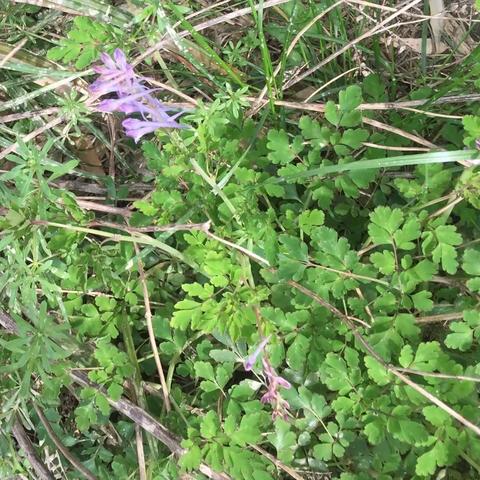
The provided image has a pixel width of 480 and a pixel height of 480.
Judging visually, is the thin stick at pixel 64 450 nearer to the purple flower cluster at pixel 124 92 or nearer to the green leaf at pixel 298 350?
the green leaf at pixel 298 350

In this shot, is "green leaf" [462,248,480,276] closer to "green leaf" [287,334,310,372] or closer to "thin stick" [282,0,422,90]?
"green leaf" [287,334,310,372]

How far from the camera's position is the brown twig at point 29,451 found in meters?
2.04

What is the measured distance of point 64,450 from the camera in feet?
6.61

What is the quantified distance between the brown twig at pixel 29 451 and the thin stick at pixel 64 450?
8cm

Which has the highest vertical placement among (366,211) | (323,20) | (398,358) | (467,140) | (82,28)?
(82,28)

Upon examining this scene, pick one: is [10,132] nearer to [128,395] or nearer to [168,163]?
[168,163]

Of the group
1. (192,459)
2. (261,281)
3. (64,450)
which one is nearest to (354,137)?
(261,281)

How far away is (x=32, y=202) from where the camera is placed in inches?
68.1

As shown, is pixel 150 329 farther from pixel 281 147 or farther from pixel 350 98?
pixel 350 98

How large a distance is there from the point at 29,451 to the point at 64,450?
0.14m

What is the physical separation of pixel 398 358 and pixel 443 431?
0.21 metres

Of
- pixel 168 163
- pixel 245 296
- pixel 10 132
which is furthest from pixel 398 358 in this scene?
pixel 10 132

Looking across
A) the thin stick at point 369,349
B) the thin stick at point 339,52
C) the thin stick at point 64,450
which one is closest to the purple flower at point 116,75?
the thin stick at point 369,349

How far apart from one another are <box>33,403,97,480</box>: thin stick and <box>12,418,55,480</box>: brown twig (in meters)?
0.08
